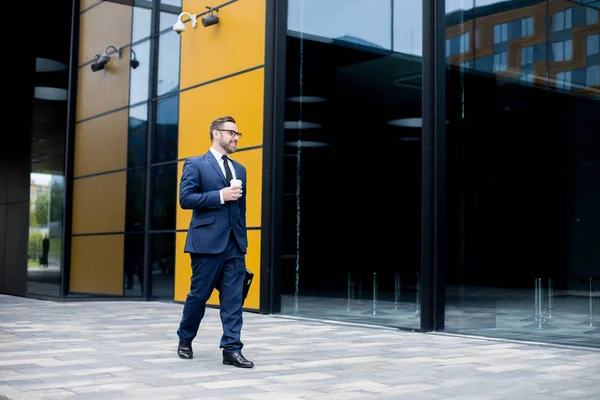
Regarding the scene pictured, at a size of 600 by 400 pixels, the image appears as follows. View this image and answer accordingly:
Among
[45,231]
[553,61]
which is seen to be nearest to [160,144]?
[45,231]

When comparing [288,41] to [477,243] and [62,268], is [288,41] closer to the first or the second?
[477,243]

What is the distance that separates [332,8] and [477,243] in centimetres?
386

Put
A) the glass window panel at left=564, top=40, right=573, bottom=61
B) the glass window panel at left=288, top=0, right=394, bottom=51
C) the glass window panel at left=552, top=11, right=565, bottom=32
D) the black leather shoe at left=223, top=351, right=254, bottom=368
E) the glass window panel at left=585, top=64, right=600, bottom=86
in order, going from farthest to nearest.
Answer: the glass window panel at left=288, top=0, right=394, bottom=51, the glass window panel at left=585, top=64, right=600, bottom=86, the glass window panel at left=564, top=40, right=573, bottom=61, the glass window panel at left=552, top=11, right=565, bottom=32, the black leather shoe at left=223, top=351, right=254, bottom=368

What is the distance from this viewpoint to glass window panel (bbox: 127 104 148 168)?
13.0 meters

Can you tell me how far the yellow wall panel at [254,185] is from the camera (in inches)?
410

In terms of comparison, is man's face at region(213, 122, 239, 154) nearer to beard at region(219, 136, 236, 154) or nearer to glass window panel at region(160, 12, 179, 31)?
beard at region(219, 136, 236, 154)

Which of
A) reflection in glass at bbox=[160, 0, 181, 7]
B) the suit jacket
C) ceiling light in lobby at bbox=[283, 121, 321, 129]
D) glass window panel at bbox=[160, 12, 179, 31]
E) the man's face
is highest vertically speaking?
reflection in glass at bbox=[160, 0, 181, 7]

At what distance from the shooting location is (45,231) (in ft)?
43.8

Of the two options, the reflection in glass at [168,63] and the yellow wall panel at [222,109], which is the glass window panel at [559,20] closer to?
the yellow wall panel at [222,109]

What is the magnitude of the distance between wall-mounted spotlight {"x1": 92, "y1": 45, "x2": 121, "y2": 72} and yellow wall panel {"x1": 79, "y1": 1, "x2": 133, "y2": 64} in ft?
0.24

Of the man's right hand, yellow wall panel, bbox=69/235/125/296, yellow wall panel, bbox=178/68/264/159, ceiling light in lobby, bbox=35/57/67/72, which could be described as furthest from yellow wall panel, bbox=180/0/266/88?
the man's right hand

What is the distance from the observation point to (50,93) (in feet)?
44.4

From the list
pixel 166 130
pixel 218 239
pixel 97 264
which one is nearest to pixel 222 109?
pixel 166 130

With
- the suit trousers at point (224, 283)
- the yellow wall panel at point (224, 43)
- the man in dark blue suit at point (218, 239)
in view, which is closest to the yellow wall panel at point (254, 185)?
the yellow wall panel at point (224, 43)
